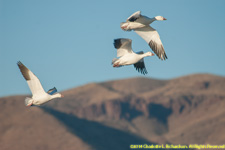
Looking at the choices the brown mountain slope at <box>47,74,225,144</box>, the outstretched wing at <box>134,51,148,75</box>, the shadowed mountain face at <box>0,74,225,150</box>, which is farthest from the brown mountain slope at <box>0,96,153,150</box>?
the outstretched wing at <box>134,51,148,75</box>

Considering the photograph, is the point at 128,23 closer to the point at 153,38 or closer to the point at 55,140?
the point at 153,38

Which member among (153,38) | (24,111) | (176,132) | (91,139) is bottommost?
(176,132)

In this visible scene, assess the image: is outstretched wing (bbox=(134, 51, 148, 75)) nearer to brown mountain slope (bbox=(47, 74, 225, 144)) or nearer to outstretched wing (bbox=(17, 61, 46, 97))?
outstretched wing (bbox=(17, 61, 46, 97))

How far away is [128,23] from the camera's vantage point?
22109mm

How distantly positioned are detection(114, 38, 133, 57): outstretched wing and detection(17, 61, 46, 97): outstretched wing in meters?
4.30

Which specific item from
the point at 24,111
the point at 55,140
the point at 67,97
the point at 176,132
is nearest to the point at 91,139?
the point at 55,140

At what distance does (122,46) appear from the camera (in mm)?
22125

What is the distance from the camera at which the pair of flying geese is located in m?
20.5

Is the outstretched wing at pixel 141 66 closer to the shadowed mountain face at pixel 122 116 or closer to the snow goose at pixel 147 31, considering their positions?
the snow goose at pixel 147 31

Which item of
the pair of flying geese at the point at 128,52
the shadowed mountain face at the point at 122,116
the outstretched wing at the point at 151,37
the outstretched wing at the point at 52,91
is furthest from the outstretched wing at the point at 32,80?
the shadowed mountain face at the point at 122,116

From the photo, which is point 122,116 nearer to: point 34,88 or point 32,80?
point 34,88

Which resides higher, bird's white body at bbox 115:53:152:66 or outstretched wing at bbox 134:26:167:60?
outstretched wing at bbox 134:26:167:60

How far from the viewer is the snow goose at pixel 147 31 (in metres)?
21.9

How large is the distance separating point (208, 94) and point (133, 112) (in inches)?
628
